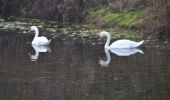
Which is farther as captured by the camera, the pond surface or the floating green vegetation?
the floating green vegetation

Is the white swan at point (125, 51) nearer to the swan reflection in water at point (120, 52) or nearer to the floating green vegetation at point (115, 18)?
the swan reflection in water at point (120, 52)

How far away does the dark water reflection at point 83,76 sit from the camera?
17.4 metres

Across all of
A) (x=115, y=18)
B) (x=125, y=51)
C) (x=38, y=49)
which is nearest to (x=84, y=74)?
(x=125, y=51)

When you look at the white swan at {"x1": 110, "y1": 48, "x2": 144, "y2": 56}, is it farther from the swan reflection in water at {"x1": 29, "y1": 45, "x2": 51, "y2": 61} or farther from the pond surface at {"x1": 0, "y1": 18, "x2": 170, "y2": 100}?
the swan reflection in water at {"x1": 29, "y1": 45, "x2": 51, "y2": 61}

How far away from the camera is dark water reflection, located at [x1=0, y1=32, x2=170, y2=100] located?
1738 cm

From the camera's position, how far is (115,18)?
44250 millimetres

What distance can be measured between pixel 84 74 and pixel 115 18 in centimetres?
2364

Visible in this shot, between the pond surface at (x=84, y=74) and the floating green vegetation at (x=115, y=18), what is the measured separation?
1077 centimetres

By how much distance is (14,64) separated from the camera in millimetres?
24188

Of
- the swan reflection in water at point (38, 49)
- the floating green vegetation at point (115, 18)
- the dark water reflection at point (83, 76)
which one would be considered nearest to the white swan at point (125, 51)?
Answer: the dark water reflection at point (83, 76)

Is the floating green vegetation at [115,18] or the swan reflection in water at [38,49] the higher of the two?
the swan reflection in water at [38,49]

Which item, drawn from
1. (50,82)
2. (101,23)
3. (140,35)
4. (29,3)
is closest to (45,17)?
(29,3)

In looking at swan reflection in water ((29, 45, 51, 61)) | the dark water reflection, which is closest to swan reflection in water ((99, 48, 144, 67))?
the dark water reflection

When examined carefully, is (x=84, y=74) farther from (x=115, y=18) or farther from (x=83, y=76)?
(x=115, y=18)
